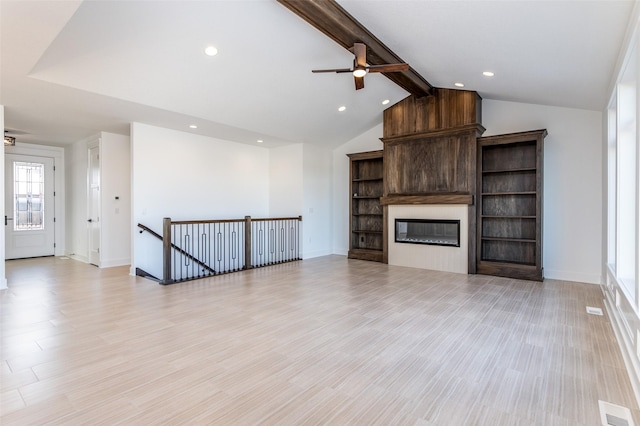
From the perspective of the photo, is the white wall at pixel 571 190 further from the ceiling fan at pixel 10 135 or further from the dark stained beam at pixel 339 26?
the ceiling fan at pixel 10 135

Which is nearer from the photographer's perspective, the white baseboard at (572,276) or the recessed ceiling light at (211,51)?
the recessed ceiling light at (211,51)

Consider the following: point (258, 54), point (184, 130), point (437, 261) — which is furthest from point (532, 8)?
point (184, 130)

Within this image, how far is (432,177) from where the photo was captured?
677cm

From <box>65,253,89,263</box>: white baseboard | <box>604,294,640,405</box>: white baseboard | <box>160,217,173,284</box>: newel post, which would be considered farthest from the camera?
<box>65,253,89,263</box>: white baseboard

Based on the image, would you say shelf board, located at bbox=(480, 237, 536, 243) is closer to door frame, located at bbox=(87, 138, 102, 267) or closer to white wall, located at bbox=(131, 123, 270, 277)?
white wall, located at bbox=(131, 123, 270, 277)

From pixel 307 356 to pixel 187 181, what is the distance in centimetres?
550

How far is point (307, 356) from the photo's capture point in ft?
9.43

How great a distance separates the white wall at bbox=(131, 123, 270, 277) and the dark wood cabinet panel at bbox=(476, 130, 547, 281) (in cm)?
540

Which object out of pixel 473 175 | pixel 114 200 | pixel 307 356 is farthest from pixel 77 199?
pixel 473 175

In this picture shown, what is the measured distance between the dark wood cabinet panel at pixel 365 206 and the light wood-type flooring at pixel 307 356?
327 cm

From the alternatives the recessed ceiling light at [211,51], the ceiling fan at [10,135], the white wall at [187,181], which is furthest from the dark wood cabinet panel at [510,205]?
the ceiling fan at [10,135]

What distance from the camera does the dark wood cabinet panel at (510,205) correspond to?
5734 millimetres

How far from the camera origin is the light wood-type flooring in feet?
6.95

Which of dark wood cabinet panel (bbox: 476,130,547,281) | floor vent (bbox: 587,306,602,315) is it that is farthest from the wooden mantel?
floor vent (bbox: 587,306,602,315)
